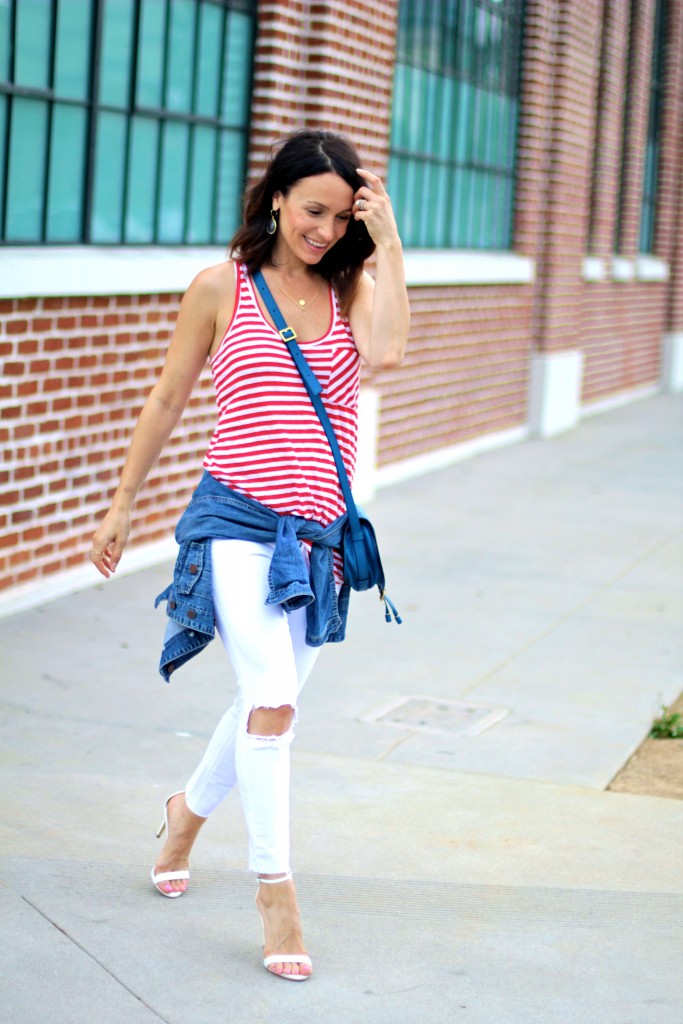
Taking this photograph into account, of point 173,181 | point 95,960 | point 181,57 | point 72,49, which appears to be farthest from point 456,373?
point 95,960

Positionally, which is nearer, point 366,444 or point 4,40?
point 4,40

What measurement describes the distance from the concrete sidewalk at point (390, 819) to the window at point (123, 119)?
1.87m

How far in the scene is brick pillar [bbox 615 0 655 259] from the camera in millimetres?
17234

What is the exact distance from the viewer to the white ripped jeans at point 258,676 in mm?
3584

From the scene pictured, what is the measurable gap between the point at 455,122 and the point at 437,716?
765 centimetres

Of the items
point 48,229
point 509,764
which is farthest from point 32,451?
point 509,764

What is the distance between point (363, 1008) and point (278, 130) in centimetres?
653

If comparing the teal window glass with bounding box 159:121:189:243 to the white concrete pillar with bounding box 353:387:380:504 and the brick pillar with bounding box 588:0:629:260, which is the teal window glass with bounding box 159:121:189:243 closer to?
the white concrete pillar with bounding box 353:387:380:504

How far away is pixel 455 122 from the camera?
12.5m

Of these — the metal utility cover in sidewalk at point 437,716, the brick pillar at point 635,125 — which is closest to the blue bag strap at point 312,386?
the metal utility cover in sidewalk at point 437,716

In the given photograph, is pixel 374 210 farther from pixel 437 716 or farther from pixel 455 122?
pixel 455 122

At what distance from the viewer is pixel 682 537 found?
9.91m

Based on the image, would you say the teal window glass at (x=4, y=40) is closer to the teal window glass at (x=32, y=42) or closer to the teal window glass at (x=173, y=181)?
the teal window glass at (x=32, y=42)

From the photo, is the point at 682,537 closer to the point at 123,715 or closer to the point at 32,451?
the point at 32,451
